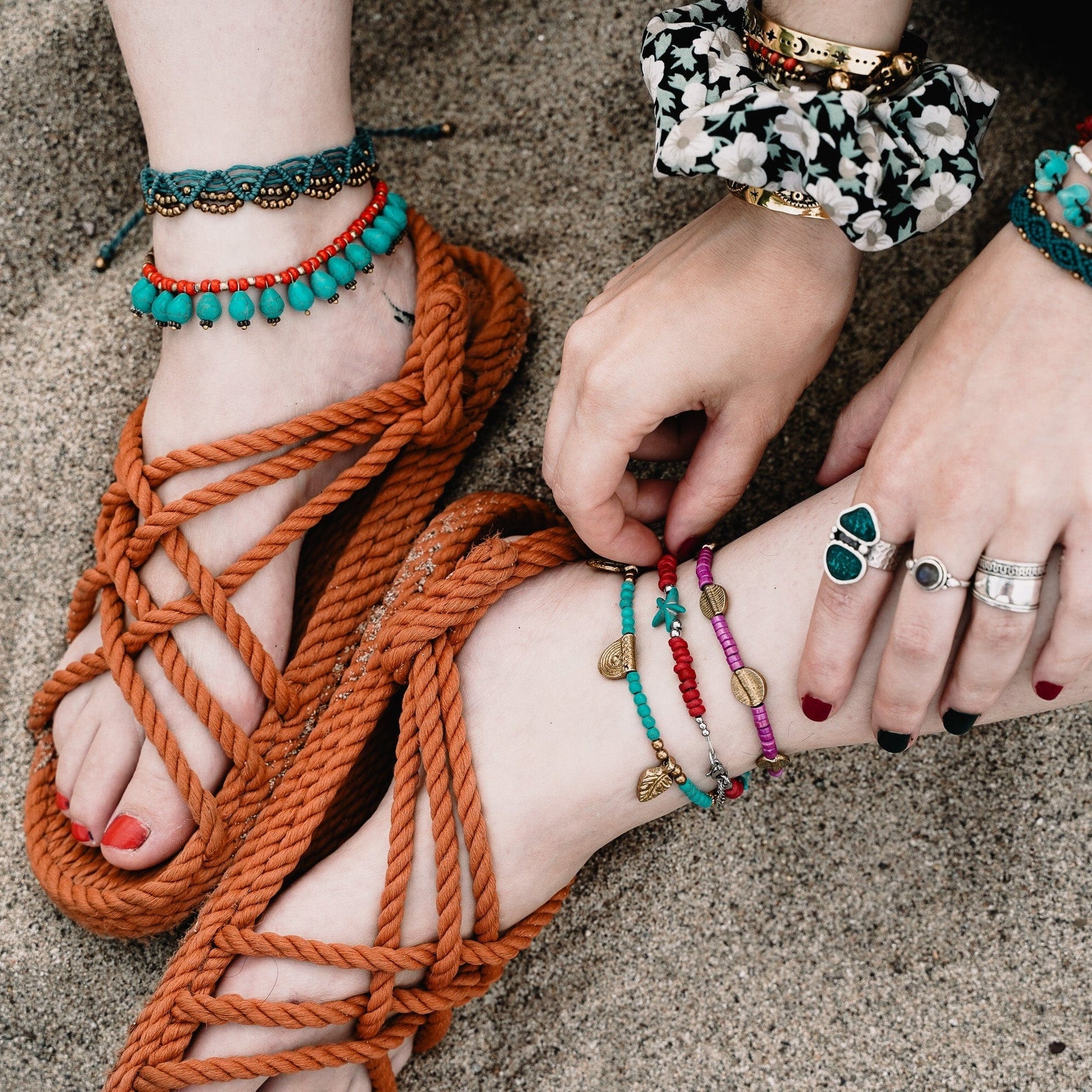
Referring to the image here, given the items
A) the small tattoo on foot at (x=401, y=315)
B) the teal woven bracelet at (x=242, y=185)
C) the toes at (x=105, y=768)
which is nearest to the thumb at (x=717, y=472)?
the small tattoo on foot at (x=401, y=315)

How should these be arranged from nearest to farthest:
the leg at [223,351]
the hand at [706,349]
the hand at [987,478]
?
the hand at [987,478]
the hand at [706,349]
the leg at [223,351]

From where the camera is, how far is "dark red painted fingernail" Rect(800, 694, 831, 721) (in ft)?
2.48

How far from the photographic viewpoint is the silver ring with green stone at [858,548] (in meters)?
0.67

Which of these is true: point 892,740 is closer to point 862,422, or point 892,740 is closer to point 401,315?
point 862,422

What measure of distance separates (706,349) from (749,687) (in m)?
0.27

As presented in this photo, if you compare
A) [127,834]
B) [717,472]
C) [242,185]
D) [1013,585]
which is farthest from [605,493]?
[127,834]

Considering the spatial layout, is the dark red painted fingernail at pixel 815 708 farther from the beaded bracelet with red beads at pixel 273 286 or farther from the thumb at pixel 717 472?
the beaded bracelet with red beads at pixel 273 286

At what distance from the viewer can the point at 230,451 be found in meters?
0.87

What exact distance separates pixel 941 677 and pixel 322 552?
1.99 ft

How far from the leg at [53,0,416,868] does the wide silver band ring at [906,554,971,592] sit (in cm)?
54

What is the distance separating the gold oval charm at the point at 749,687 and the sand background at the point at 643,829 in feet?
0.73

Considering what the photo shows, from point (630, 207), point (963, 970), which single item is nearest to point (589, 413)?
point (630, 207)

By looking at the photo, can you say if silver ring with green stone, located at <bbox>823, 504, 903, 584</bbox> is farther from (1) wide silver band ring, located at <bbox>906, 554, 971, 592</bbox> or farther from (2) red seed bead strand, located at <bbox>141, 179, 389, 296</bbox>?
(2) red seed bead strand, located at <bbox>141, 179, 389, 296</bbox>

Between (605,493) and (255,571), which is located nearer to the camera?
(605,493)
